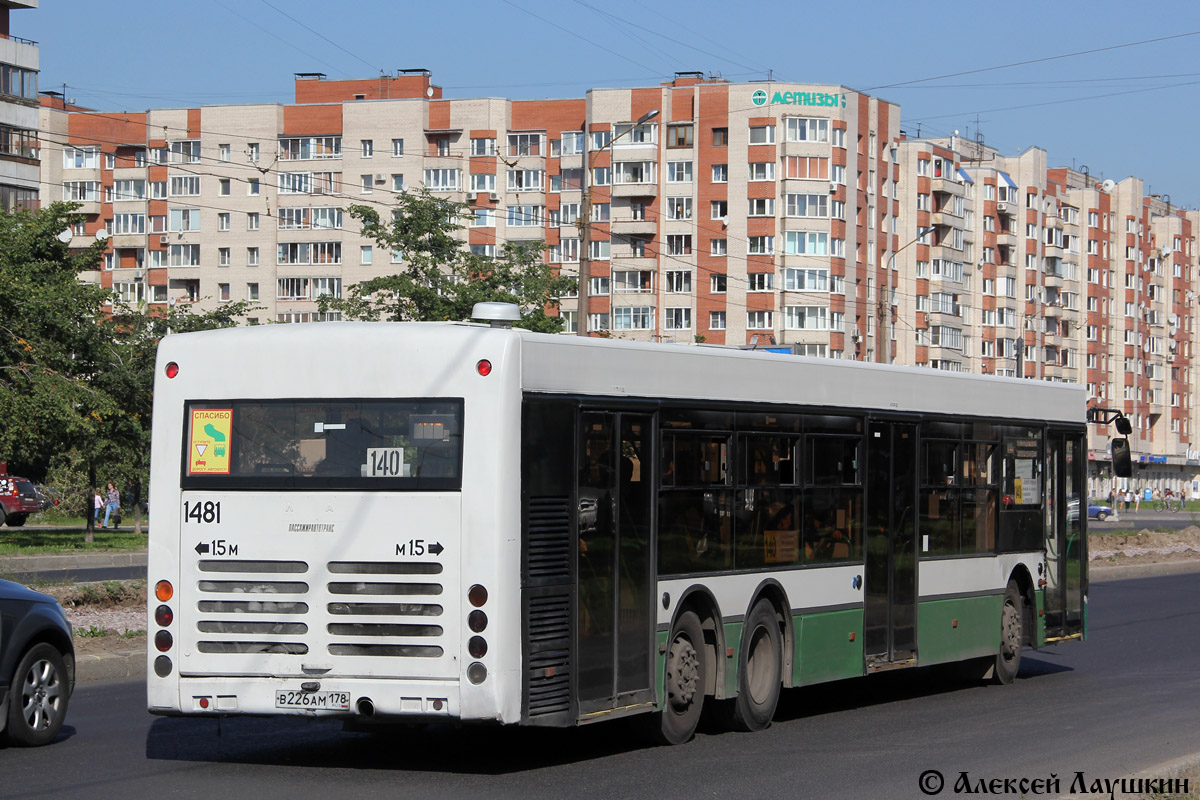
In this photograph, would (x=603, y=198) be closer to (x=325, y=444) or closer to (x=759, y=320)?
(x=759, y=320)

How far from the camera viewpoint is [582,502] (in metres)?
10.3

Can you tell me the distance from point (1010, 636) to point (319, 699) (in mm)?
8706

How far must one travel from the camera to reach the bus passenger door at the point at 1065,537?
17.1 metres

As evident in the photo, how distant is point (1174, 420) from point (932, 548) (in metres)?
136

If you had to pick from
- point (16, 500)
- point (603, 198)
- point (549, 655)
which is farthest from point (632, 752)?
point (603, 198)

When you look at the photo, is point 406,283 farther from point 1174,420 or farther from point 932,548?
point 1174,420

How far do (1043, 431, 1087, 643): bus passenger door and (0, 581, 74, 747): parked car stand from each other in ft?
33.1

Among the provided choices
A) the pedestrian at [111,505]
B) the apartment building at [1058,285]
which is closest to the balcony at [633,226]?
the apartment building at [1058,285]

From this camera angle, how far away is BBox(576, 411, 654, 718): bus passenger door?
10.3m

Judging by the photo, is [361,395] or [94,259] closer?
[361,395]

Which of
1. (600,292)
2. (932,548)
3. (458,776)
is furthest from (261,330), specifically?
(600,292)

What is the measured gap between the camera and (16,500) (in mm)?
51781

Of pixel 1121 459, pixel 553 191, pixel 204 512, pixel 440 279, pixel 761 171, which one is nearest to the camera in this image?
pixel 204 512

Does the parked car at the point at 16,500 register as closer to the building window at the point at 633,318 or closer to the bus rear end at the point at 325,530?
the bus rear end at the point at 325,530
